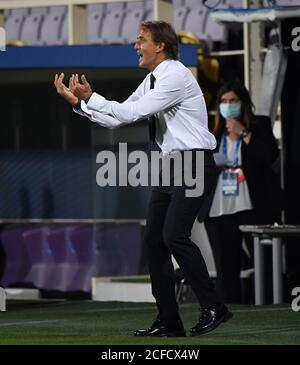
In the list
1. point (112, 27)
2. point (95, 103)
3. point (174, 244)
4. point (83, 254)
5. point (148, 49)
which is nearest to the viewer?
point (95, 103)

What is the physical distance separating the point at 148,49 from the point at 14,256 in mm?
7917

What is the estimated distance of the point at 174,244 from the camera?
32.5 feet

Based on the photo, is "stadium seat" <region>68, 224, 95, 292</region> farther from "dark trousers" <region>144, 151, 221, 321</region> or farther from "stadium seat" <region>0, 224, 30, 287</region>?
"dark trousers" <region>144, 151, 221, 321</region>

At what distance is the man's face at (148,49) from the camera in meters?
10.0

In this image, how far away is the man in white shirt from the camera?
983 cm

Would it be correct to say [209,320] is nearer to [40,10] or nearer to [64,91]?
[64,91]

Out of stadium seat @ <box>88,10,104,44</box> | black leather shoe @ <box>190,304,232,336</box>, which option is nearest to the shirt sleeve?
black leather shoe @ <box>190,304,232,336</box>

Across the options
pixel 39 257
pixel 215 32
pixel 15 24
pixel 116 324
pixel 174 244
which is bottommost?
pixel 39 257

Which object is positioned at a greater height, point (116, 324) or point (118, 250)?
point (116, 324)

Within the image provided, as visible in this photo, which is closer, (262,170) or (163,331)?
(163,331)

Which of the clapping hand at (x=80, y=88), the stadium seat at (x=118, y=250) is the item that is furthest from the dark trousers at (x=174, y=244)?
the stadium seat at (x=118, y=250)

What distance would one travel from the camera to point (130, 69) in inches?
641

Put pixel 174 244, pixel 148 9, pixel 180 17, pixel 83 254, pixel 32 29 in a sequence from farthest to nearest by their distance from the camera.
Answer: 1. pixel 32 29
2. pixel 148 9
3. pixel 180 17
4. pixel 83 254
5. pixel 174 244

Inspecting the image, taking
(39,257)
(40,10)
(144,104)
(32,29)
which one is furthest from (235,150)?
(40,10)
